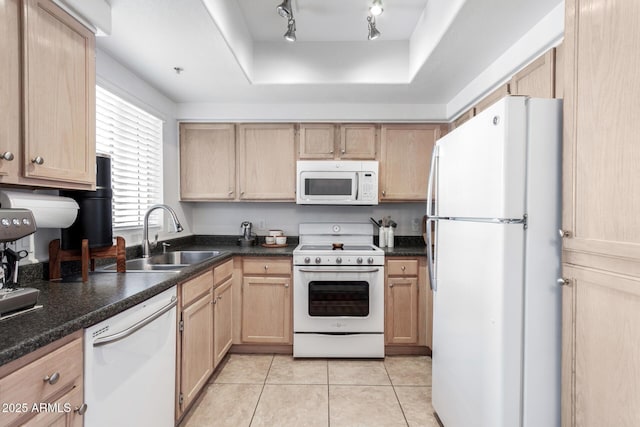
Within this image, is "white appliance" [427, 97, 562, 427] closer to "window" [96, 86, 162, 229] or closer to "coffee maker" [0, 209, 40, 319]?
"coffee maker" [0, 209, 40, 319]

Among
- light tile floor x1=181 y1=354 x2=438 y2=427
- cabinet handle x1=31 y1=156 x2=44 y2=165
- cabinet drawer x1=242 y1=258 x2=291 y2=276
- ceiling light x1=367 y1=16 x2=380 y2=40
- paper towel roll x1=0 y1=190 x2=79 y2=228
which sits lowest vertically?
light tile floor x1=181 y1=354 x2=438 y2=427

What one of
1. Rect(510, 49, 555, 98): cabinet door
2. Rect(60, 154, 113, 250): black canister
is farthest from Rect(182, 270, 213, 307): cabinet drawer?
Rect(510, 49, 555, 98): cabinet door

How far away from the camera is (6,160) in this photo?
1103mm

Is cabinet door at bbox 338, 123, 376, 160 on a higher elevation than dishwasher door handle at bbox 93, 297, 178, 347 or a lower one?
higher

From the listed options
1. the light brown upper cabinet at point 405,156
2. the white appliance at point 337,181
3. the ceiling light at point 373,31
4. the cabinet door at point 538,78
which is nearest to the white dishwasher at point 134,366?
the white appliance at point 337,181

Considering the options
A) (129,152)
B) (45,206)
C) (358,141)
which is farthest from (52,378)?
(358,141)

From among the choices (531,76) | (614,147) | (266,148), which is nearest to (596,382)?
(614,147)

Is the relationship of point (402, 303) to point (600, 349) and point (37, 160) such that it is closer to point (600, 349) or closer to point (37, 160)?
point (600, 349)

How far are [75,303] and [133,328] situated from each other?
0.23 m

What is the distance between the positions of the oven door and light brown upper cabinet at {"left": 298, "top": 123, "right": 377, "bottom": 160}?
1.08 meters

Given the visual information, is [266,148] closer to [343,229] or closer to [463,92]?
[343,229]

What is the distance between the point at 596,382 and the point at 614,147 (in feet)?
2.58

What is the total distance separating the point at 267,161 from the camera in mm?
3043

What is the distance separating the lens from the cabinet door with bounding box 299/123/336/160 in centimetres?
302
